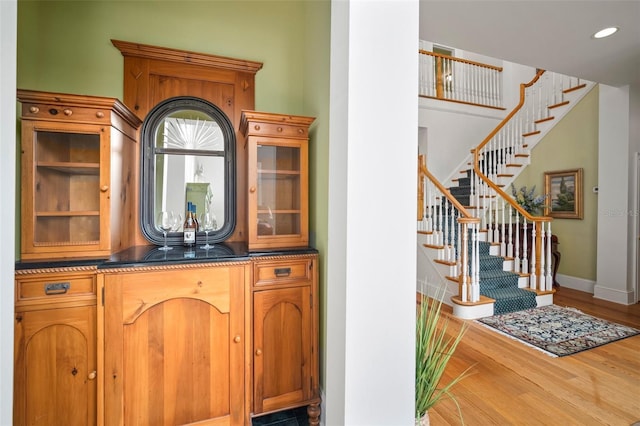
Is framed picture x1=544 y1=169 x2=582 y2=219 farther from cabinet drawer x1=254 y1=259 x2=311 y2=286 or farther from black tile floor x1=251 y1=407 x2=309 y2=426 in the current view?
black tile floor x1=251 y1=407 x2=309 y2=426

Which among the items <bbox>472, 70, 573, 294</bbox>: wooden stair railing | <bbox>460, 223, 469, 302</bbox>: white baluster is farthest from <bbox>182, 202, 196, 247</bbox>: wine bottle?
<bbox>472, 70, 573, 294</bbox>: wooden stair railing

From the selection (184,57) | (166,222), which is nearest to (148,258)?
(166,222)

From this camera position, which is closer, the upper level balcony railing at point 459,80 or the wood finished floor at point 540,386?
the wood finished floor at point 540,386

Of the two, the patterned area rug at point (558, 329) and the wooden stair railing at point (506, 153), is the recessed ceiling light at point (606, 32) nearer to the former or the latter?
the wooden stair railing at point (506, 153)

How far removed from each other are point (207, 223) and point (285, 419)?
1.31 metres

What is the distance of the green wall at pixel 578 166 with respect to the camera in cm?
411

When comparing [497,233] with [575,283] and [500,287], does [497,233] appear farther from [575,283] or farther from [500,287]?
[575,283]

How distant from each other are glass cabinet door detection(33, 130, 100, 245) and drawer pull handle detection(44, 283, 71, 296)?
0.72 feet

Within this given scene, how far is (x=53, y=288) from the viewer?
4.38 feet

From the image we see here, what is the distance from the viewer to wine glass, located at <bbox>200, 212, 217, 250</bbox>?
1.95 metres

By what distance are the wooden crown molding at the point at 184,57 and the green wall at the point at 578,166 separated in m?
4.68

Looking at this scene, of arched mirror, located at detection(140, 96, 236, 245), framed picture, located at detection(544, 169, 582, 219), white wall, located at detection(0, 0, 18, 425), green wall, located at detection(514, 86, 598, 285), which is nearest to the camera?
white wall, located at detection(0, 0, 18, 425)

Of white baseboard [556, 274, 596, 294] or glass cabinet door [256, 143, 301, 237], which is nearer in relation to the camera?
glass cabinet door [256, 143, 301, 237]

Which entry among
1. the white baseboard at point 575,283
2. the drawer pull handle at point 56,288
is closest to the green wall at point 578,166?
the white baseboard at point 575,283
